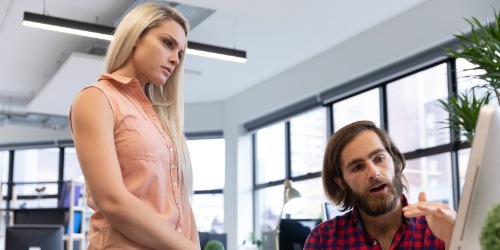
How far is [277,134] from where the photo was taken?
9.07m

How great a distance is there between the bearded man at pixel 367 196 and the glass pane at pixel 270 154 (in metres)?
6.75

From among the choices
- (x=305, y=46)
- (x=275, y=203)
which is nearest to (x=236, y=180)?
(x=275, y=203)

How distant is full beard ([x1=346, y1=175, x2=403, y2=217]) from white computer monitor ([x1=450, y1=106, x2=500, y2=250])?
93 centimetres

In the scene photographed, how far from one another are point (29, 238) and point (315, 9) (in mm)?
3337

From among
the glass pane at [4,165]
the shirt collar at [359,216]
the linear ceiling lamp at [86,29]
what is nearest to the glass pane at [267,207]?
the linear ceiling lamp at [86,29]

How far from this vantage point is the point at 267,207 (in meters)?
9.16

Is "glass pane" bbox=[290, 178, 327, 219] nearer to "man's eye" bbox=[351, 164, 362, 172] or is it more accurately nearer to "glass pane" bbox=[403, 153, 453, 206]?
"glass pane" bbox=[403, 153, 453, 206]

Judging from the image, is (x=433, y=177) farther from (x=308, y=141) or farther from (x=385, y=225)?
(x=385, y=225)

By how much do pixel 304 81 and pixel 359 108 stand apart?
2.84 feet

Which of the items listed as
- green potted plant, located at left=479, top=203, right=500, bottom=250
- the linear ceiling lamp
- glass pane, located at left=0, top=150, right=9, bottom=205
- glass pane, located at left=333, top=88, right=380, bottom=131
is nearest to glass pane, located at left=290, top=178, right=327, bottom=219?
glass pane, located at left=333, top=88, right=380, bottom=131

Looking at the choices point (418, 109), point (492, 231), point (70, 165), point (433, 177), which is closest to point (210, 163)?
point (70, 165)

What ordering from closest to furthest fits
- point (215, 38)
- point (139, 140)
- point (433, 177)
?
point (139, 140) → point (433, 177) → point (215, 38)

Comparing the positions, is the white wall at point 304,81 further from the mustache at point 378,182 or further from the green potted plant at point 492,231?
the green potted plant at point 492,231

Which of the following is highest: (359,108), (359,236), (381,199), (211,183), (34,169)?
(359,108)
